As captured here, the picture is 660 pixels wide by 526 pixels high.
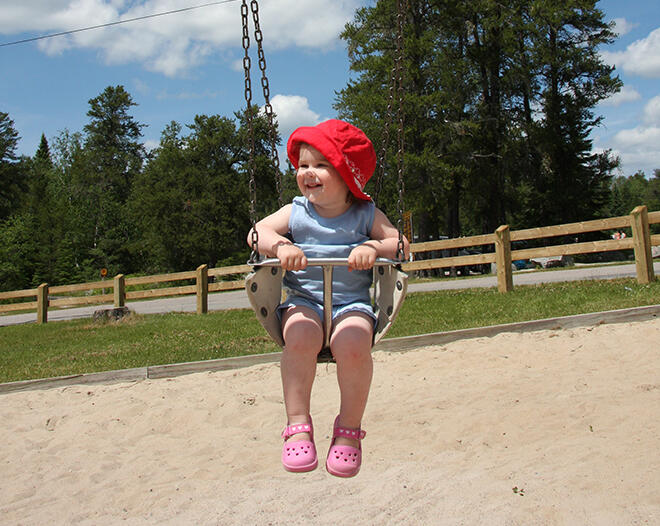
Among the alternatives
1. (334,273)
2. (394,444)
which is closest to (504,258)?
(394,444)

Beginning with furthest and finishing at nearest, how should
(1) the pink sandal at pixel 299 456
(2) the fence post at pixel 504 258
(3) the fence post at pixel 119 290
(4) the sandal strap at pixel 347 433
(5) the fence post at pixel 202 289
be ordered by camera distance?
(3) the fence post at pixel 119 290 → (5) the fence post at pixel 202 289 → (2) the fence post at pixel 504 258 → (4) the sandal strap at pixel 347 433 → (1) the pink sandal at pixel 299 456

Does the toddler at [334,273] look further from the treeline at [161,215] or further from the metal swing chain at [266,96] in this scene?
the treeline at [161,215]

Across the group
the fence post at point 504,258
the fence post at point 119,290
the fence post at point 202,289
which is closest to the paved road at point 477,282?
the fence post at point 119,290

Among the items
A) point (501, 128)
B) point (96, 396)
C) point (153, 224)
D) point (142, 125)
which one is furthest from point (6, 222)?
point (96, 396)

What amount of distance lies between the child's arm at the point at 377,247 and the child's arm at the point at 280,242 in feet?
0.65

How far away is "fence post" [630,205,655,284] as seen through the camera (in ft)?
29.5

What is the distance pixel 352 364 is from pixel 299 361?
21 centimetres

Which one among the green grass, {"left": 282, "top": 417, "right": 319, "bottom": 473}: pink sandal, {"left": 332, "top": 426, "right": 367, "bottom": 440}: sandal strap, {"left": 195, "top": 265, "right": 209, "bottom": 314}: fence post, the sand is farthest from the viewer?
{"left": 195, "top": 265, "right": 209, "bottom": 314}: fence post

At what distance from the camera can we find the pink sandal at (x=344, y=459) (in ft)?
7.47

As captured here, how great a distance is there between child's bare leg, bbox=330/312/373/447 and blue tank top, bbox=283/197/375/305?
0.15 meters

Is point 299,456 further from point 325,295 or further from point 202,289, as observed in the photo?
point 202,289

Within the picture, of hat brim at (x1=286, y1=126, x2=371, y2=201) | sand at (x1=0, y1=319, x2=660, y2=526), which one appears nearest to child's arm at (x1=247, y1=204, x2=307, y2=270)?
hat brim at (x1=286, y1=126, x2=371, y2=201)

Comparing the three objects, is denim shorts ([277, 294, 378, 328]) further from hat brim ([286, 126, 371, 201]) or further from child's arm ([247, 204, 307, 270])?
hat brim ([286, 126, 371, 201])

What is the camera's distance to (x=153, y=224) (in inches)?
1371
